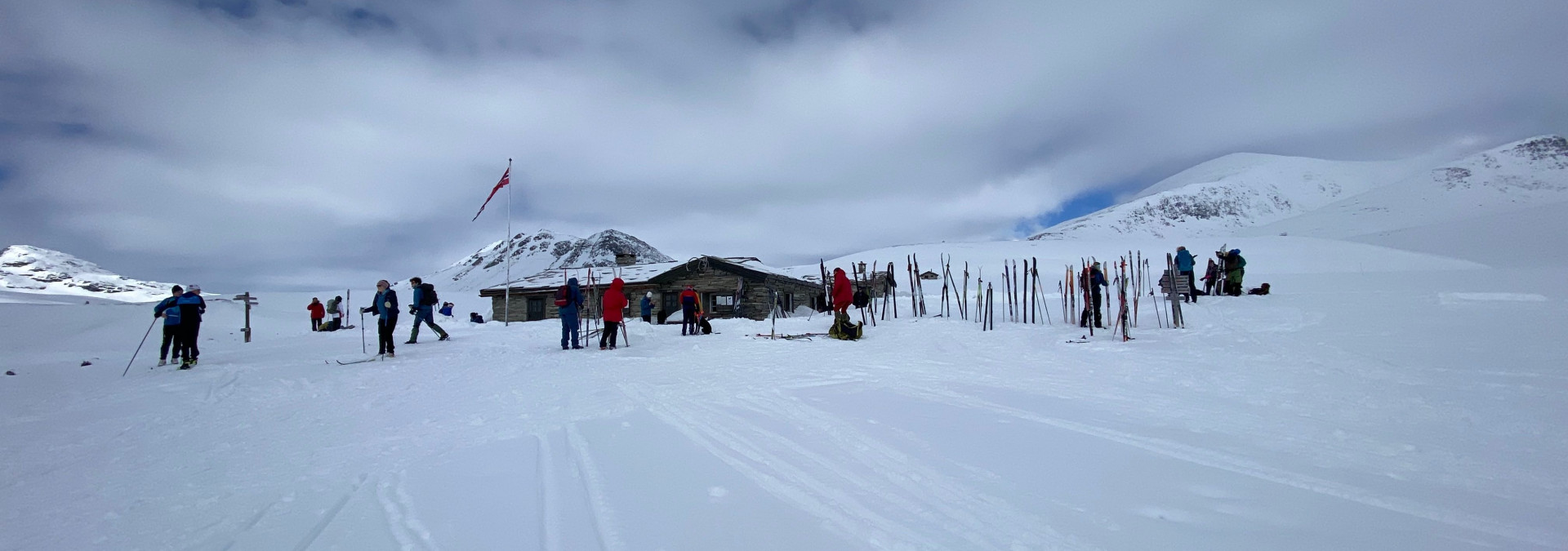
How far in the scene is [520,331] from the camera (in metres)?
16.9

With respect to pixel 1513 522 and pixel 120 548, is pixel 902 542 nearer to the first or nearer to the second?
pixel 1513 522

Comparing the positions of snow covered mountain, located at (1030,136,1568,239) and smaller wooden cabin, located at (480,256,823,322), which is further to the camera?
Answer: snow covered mountain, located at (1030,136,1568,239)

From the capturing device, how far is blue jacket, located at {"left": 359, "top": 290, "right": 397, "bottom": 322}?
10445 mm

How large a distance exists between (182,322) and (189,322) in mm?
92

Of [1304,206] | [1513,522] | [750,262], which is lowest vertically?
[1513,522]

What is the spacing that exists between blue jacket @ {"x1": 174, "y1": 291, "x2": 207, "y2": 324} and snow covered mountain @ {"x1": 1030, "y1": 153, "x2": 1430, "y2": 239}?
14972 cm

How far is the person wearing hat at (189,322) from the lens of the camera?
9.38 metres

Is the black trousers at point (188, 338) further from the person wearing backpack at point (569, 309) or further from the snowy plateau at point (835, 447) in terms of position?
the person wearing backpack at point (569, 309)

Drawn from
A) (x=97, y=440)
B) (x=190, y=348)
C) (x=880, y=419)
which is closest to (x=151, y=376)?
(x=190, y=348)

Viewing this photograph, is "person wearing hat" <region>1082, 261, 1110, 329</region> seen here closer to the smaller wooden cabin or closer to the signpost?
the smaller wooden cabin

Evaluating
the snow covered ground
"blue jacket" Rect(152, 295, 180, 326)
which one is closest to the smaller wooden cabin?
"blue jacket" Rect(152, 295, 180, 326)

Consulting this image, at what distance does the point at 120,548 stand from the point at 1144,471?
5022 mm

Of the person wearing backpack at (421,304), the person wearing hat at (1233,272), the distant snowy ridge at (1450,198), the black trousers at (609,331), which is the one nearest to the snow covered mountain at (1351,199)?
the distant snowy ridge at (1450,198)

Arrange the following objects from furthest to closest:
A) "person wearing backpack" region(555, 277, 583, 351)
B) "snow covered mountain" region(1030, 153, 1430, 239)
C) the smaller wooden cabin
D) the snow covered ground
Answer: "snow covered mountain" region(1030, 153, 1430, 239) < the smaller wooden cabin < "person wearing backpack" region(555, 277, 583, 351) < the snow covered ground
